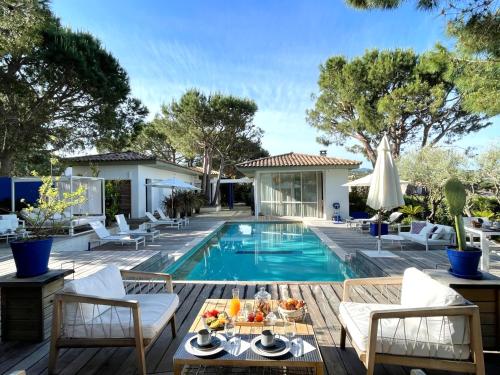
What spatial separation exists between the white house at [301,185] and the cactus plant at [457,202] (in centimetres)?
1355

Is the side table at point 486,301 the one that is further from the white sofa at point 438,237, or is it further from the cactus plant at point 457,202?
the white sofa at point 438,237

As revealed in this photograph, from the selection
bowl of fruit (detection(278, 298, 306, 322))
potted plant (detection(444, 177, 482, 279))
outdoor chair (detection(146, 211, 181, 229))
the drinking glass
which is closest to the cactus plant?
potted plant (detection(444, 177, 482, 279))

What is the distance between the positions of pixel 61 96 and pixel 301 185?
1233 cm

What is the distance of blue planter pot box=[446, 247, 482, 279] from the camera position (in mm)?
3137

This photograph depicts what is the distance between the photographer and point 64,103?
1428 centimetres

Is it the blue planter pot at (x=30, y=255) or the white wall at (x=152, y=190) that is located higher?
the white wall at (x=152, y=190)

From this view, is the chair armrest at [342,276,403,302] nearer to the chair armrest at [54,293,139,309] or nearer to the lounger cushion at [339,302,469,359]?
the lounger cushion at [339,302,469,359]

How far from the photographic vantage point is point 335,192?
17094mm

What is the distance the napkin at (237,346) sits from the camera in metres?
2.31

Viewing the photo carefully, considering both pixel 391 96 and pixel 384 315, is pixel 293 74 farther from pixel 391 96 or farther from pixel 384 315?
pixel 384 315

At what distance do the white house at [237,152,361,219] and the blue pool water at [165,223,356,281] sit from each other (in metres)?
4.15

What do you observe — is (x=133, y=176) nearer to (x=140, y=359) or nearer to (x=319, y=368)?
(x=140, y=359)

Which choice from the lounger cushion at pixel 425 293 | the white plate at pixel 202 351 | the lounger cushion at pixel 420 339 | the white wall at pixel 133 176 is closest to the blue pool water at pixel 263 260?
the lounger cushion at pixel 425 293

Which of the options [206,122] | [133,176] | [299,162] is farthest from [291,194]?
[206,122]
